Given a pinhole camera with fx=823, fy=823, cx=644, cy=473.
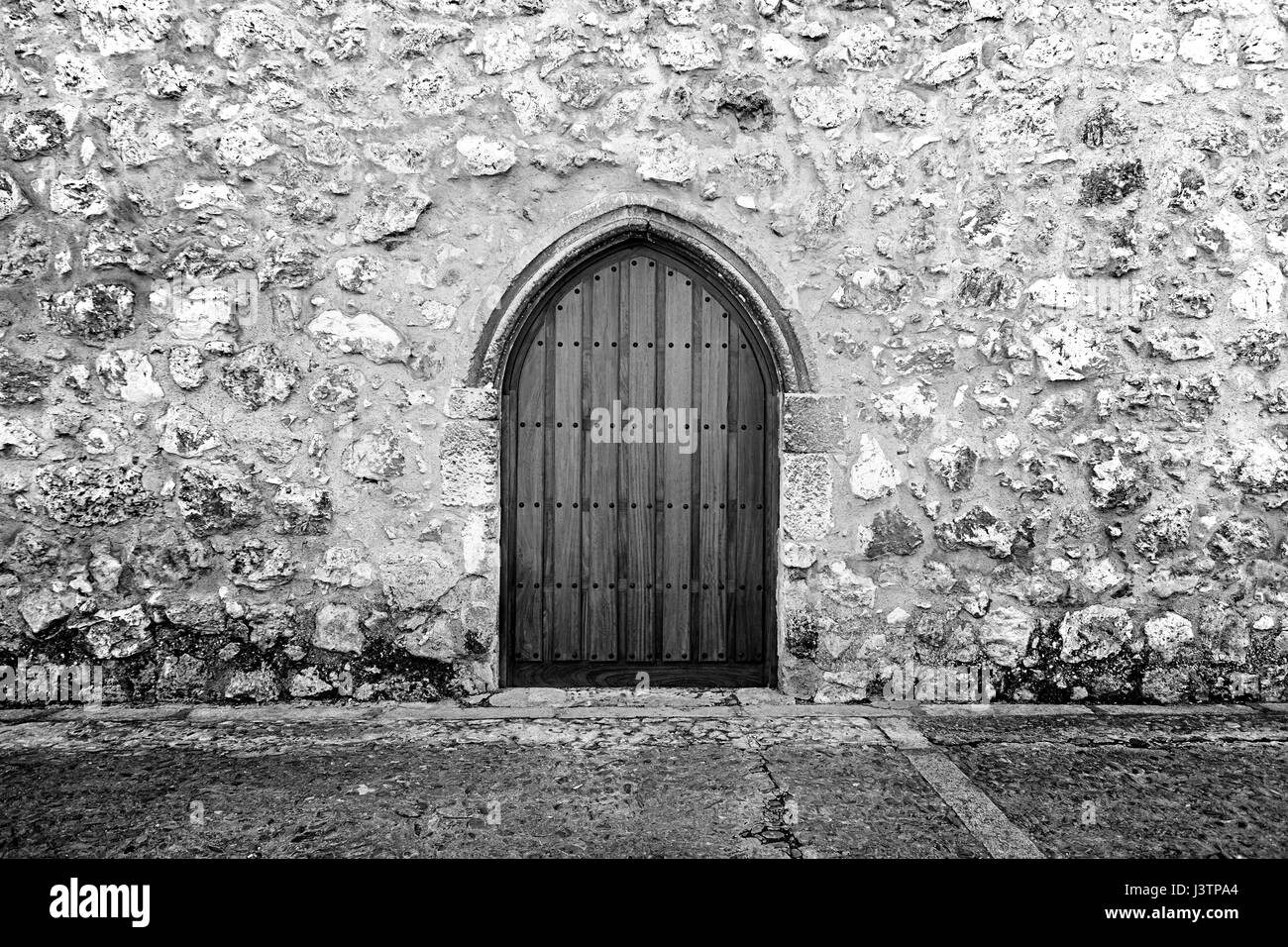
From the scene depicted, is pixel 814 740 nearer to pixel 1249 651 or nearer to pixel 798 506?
pixel 798 506

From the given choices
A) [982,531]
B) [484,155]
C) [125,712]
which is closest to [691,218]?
[484,155]

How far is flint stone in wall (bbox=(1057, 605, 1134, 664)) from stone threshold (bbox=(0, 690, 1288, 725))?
0.23 m

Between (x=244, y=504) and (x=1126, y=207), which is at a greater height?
(x=1126, y=207)

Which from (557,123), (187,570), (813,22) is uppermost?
(813,22)

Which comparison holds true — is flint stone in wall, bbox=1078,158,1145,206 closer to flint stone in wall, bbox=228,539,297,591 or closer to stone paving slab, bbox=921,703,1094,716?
stone paving slab, bbox=921,703,1094,716

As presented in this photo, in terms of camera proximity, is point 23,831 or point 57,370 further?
point 57,370

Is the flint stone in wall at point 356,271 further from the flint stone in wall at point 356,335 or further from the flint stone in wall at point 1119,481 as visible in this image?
the flint stone in wall at point 1119,481

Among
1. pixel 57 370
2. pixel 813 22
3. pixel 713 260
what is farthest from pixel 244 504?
pixel 813 22

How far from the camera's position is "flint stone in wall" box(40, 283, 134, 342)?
3.50 m

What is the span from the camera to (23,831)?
2453 mm

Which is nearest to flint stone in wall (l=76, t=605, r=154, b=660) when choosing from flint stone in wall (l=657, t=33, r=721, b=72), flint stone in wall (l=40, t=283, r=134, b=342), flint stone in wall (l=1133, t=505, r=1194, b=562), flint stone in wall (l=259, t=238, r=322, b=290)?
flint stone in wall (l=40, t=283, r=134, b=342)

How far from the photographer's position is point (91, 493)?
3527 mm

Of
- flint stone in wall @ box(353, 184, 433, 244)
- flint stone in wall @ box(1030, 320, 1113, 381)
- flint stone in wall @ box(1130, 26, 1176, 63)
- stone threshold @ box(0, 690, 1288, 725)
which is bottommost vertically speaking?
stone threshold @ box(0, 690, 1288, 725)

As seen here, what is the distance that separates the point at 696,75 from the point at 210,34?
2085mm
